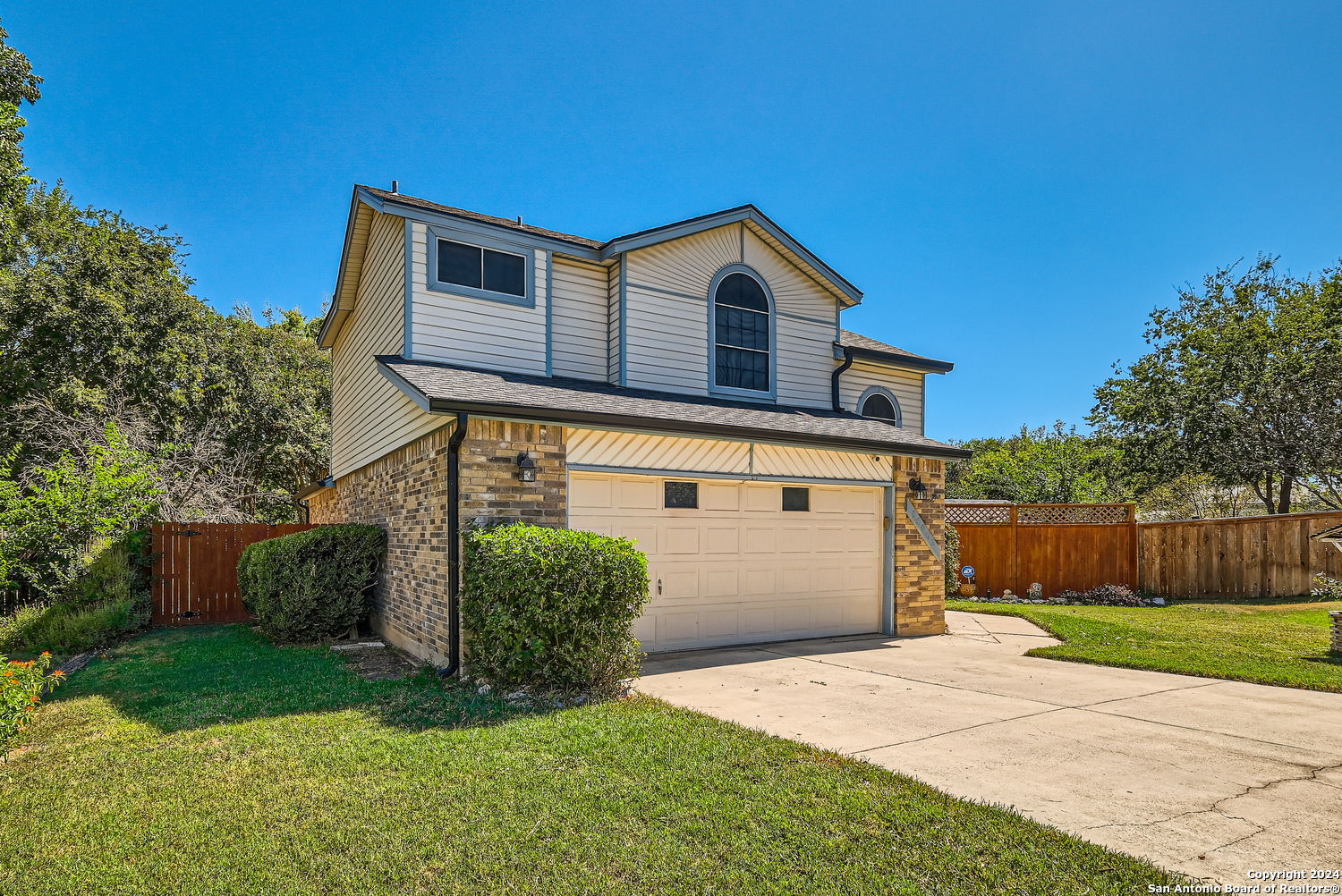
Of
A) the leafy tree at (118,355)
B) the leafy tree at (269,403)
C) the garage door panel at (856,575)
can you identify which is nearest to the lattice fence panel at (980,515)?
the garage door panel at (856,575)

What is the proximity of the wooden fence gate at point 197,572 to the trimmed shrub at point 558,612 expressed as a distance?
26.0ft

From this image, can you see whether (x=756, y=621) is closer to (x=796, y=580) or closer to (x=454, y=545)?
(x=796, y=580)

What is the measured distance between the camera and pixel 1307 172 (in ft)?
48.6

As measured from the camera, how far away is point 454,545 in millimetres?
7414

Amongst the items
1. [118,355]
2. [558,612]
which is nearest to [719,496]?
[558,612]

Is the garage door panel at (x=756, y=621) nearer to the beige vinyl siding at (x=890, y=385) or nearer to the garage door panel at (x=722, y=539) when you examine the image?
the garage door panel at (x=722, y=539)

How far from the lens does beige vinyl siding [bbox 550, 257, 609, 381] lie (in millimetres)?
10852

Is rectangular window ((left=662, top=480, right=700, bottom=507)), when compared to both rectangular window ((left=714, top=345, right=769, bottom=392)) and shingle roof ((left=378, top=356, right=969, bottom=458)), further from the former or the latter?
rectangular window ((left=714, top=345, right=769, bottom=392))

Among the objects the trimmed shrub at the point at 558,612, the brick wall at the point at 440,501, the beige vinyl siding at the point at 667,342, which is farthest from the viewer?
the beige vinyl siding at the point at 667,342

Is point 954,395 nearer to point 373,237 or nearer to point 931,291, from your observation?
point 931,291

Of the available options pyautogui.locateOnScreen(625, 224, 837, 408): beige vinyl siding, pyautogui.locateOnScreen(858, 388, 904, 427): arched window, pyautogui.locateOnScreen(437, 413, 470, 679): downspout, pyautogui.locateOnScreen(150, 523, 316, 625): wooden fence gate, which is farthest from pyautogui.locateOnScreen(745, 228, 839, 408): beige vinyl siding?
pyautogui.locateOnScreen(150, 523, 316, 625): wooden fence gate

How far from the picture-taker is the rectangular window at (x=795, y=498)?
10.4m

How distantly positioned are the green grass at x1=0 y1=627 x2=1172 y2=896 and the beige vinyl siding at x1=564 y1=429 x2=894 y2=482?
10.4ft

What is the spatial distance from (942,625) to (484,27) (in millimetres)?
11473
